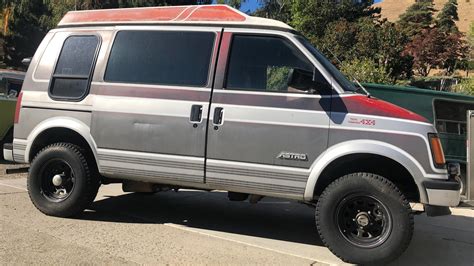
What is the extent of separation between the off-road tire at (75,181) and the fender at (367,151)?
2.70 metres

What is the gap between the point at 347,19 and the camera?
37.2 meters

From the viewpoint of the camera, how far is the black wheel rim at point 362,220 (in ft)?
16.1

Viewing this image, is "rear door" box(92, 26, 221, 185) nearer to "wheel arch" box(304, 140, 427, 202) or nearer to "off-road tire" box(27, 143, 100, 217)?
"off-road tire" box(27, 143, 100, 217)

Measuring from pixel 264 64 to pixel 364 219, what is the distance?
1.91 m

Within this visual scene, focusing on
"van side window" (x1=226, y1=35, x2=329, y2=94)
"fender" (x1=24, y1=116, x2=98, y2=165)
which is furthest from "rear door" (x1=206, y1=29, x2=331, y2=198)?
"fender" (x1=24, y1=116, x2=98, y2=165)

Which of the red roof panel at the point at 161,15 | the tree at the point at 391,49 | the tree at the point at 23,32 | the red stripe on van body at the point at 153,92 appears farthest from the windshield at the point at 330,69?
the tree at the point at 23,32

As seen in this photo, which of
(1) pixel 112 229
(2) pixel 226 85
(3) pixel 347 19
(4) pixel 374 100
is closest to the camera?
(4) pixel 374 100

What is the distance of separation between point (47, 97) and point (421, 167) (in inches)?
173

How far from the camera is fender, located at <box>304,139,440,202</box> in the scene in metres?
4.80

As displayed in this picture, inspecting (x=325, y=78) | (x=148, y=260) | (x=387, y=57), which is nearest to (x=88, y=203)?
(x=148, y=260)

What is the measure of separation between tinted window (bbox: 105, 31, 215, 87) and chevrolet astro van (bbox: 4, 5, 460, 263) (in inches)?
0.5

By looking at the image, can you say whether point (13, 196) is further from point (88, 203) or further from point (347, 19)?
point (347, 19)

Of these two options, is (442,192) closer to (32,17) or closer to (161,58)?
(161,58)

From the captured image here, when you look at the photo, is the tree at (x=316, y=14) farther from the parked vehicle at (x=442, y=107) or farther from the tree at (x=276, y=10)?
the parked vehicle at (x=442, y=107)
